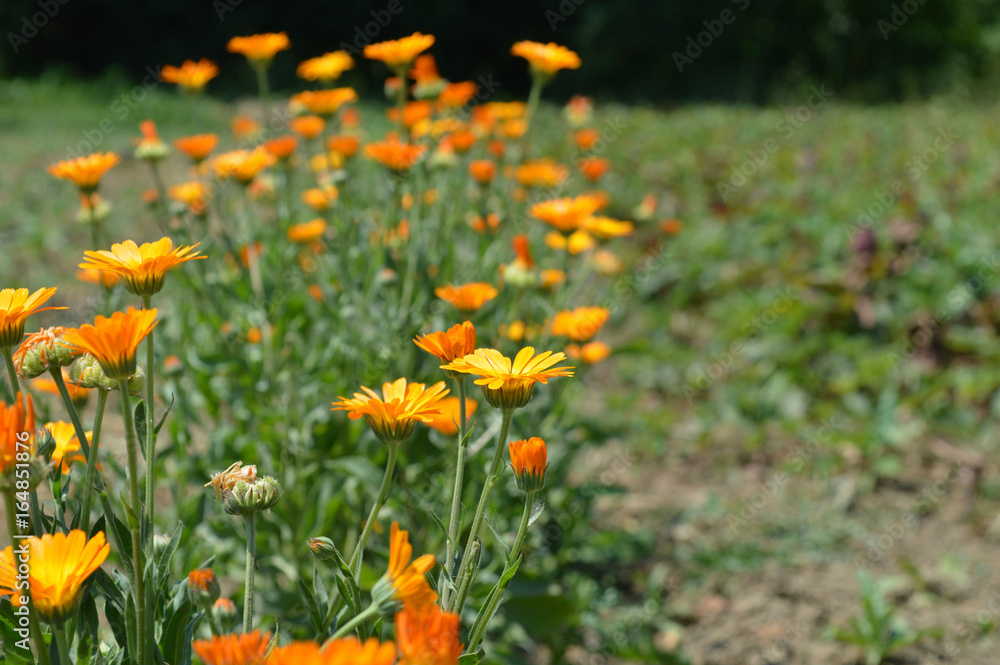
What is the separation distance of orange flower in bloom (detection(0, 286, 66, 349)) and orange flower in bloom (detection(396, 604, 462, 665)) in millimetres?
441

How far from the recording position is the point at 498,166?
2908 millimetres

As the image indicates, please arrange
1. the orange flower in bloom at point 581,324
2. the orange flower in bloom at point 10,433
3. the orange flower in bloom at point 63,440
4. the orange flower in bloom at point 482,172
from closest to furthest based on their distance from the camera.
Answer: the orange flower in bloom at point 10,433
the orange flower in bloom at point 63,440
the orange flower in bloom at point 581,324
the orange flower in bloom at point 482,172

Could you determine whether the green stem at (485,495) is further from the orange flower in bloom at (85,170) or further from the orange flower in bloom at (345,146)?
the orange flower in bloom at (345,146)

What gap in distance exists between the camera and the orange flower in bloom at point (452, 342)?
79cm

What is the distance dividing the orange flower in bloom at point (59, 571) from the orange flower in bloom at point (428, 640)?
26 centimetres

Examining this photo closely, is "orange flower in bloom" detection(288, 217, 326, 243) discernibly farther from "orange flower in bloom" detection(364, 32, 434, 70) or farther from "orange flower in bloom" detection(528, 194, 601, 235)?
"orange flower in bloom" detection(528, 194, 601, 235)

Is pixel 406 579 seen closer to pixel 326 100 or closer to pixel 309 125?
pixel 326 100

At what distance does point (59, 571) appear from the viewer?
0.66m

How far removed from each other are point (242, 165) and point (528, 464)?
4.09ft

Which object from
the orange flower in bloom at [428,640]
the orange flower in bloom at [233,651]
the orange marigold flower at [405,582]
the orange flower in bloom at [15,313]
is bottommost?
the orange marigold flower at [405,582]

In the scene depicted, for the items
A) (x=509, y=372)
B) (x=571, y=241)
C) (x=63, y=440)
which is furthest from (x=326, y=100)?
(x=509, y=372)

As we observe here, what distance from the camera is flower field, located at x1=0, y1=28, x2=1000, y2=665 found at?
784mm

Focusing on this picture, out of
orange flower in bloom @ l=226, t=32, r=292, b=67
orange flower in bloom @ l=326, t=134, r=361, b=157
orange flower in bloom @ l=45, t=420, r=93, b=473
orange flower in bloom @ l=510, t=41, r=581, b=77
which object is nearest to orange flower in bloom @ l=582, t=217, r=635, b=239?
orange flower in bloom @ l=510, t=41, r=581, b=77

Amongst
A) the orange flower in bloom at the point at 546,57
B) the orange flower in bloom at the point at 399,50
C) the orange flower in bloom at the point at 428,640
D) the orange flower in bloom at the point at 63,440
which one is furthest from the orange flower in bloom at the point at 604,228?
the orange flower in bloom at the point at 428,640
